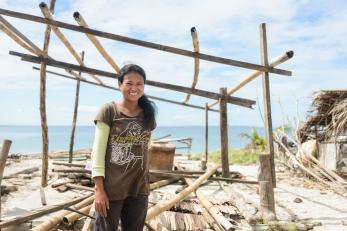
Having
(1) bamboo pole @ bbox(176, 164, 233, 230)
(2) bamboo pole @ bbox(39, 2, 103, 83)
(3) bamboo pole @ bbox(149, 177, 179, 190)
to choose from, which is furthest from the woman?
(3) bamboo pole @ bbox(149, 177, 179, 190)

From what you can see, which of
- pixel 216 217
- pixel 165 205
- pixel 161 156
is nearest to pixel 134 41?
pixel 165 205

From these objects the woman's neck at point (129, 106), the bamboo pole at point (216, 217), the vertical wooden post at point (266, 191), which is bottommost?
the bamboo pole at point (216, 217)

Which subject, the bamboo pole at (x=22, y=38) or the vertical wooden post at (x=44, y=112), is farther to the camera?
the vertical wooden post at (x=44, y=112)

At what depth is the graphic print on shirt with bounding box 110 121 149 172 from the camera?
2.56m

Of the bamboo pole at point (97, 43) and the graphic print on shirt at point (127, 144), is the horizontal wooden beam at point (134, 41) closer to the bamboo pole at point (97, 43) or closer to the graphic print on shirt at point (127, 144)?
the bamboo pole at point (97, 43)

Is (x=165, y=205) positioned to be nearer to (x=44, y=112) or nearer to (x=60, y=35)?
(x=60, y=35)

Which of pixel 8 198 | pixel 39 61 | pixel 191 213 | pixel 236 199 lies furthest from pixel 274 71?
pixel 8 198

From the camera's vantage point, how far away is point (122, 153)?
8.46 ft

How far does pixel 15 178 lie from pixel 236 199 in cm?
592

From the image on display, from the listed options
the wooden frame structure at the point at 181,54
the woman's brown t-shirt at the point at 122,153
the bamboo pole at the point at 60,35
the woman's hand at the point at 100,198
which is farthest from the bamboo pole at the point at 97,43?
the woman's hand at the point at 100,198

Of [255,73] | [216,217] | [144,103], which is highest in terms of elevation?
[255,73]

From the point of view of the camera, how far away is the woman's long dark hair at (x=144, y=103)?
264 cm

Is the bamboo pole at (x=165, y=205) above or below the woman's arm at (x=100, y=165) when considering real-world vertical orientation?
below

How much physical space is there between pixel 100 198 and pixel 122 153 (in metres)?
0.34
